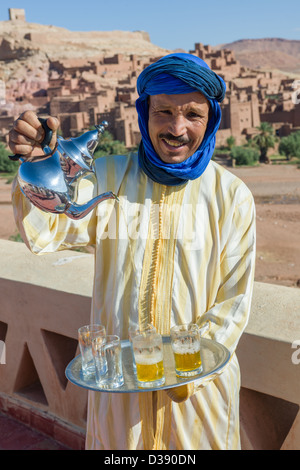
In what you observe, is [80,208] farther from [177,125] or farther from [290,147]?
[290,147]

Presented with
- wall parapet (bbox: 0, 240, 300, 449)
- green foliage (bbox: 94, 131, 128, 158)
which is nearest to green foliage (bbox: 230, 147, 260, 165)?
green foliage (bbox: 94, 131, 128, 158)

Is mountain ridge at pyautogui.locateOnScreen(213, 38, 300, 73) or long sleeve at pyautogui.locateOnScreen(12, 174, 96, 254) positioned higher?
mountain ridge at pyautogui.locateOnScreen(213, 38, 300, 73)

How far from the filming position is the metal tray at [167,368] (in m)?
1.02

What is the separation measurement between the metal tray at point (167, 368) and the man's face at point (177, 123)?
375 millimetres

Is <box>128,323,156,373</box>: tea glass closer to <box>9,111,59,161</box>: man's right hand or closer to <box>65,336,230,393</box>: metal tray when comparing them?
<box>65,336,230,393</box>: metal tray

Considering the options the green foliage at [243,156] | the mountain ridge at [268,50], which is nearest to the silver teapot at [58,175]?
the green foliage at [243,156]

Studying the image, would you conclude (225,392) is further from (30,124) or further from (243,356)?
(30,124)

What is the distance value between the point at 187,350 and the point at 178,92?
483 mm

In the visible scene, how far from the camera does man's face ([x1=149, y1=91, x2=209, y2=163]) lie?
1121mm

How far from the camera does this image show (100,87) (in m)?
33.2

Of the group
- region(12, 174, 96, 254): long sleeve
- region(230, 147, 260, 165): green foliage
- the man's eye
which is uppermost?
the man's eye
